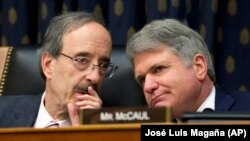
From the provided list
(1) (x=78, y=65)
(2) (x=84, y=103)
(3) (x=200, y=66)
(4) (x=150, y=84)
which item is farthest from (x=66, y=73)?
(3) (x=200, y=66)

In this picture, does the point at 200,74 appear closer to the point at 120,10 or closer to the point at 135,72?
→ the point at 135,72

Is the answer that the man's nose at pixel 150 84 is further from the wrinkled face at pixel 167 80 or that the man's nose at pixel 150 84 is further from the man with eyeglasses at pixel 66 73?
the man with eyeglasses at pixel 66 73

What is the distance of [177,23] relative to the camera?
2.18 metres

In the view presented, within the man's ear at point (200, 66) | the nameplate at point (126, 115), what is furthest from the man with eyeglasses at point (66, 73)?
the nameplate at point (126, 115)

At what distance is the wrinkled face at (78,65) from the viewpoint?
7.10ft

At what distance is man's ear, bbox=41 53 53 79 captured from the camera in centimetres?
228

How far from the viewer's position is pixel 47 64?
2.28 meters

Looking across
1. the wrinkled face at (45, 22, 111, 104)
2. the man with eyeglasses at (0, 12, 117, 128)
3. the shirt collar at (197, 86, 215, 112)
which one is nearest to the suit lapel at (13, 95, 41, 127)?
the man with eyeglasses at (0, 12, 117, 128)

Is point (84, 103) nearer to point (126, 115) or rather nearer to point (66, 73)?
point (66, 73)

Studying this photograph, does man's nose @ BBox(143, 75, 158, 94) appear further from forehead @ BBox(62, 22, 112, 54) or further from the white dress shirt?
the white dress shirt

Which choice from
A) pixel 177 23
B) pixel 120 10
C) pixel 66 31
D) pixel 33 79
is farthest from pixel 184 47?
pixel 120 10

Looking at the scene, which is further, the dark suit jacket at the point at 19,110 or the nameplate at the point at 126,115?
the dark suit jacket at the point at 19,110

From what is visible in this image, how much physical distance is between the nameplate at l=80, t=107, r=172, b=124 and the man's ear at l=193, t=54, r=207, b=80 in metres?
0.99

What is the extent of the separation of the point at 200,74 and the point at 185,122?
1.00 m
